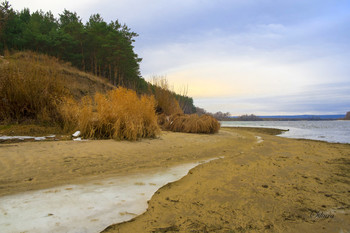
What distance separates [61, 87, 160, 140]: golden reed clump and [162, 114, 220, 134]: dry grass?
2.69 meters

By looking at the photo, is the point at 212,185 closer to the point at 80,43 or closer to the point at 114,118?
the point at 114,118

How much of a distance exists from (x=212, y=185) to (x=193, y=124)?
219 inches

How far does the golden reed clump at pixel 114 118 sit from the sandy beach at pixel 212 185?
2.64ft

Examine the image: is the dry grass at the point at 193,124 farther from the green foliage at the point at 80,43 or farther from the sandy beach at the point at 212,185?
the green foliage at the point at 80,43

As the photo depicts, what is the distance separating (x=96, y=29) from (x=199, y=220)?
22.8 metres

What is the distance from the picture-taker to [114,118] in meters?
4.57

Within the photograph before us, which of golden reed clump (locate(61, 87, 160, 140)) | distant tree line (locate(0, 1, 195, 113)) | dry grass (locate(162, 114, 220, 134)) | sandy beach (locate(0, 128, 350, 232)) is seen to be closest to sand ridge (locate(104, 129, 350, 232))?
sandy beach (locate(0, 128, 350, 232))

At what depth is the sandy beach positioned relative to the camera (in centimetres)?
138

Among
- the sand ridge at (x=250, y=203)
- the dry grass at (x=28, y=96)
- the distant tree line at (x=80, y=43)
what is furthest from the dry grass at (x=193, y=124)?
the distant tree line at (x=80, y=43)

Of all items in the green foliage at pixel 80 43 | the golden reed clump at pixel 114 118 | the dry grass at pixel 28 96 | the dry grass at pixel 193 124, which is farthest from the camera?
the green foliage at pixel 80 43

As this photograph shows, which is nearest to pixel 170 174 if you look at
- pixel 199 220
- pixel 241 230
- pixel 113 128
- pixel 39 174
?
pixel 199 220

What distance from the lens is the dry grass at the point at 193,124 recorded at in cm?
758

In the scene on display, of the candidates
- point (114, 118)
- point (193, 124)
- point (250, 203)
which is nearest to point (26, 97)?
point (114, 118)

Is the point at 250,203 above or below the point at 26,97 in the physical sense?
below
